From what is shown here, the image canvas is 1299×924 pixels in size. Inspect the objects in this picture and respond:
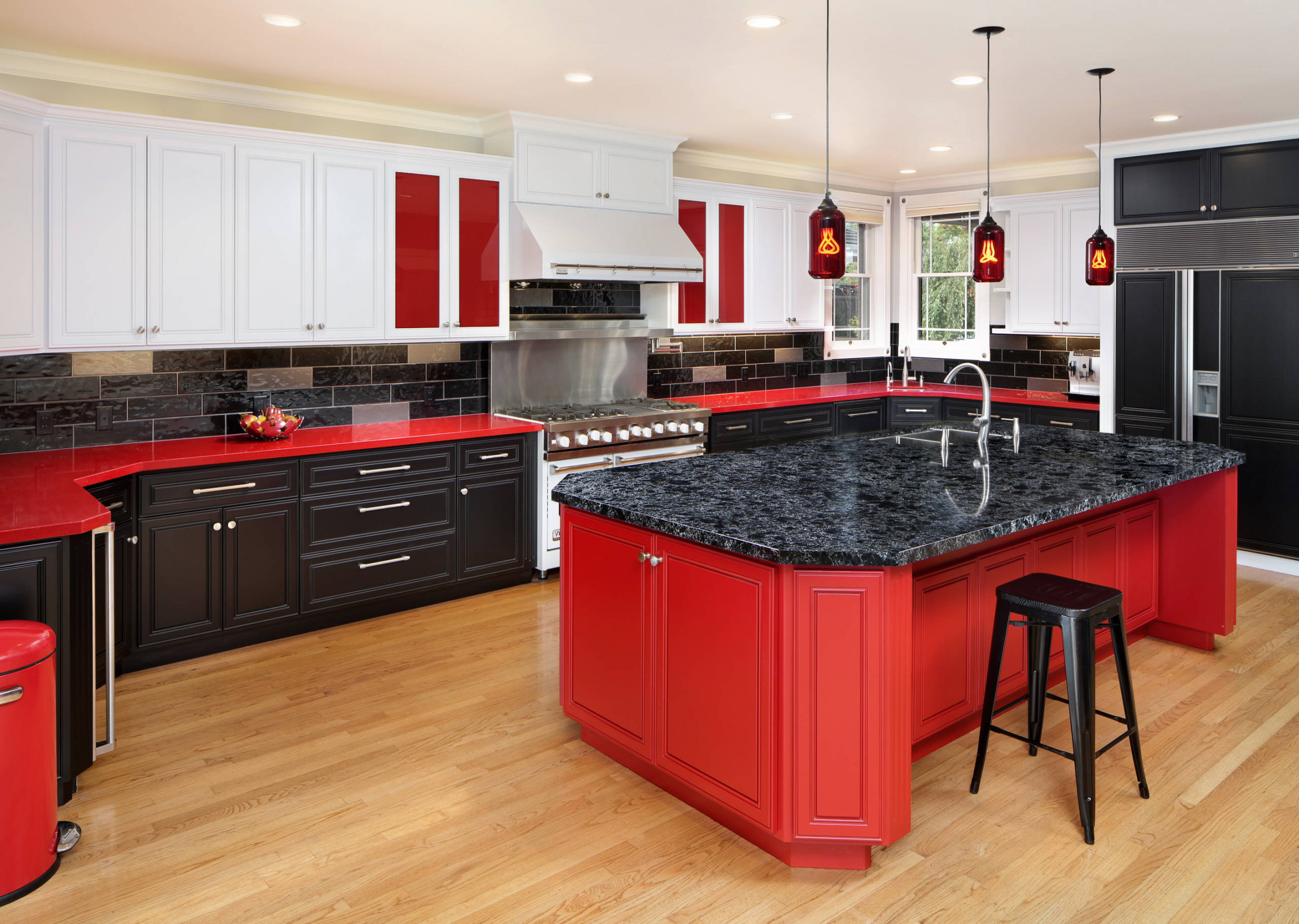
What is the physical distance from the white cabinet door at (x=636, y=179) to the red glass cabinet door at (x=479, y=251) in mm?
713

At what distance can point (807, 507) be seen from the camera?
3.04 m

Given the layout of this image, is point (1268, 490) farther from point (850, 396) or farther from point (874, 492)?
point (874, 492)

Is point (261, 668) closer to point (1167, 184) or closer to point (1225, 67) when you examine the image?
point (1225, 67)

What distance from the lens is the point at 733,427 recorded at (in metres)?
6.42

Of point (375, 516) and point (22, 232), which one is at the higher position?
point (22, 232)

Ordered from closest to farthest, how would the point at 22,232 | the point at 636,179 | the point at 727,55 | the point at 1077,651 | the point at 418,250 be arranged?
the point at 1077,651, the point at 22,232, the point at 727,55, the point at 418,250, the point at 636,179

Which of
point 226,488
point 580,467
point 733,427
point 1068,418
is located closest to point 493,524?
point 580,467

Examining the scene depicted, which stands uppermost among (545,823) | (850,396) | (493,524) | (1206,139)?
(1206,139)

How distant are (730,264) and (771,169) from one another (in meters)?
0.88

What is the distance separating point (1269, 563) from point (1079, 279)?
226 cm

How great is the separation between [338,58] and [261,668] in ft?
8.86

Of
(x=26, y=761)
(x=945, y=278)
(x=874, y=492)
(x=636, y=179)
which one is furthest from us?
(x=945, y=278)

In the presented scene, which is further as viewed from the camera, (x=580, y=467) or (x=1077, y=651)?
(x=580, y=467)

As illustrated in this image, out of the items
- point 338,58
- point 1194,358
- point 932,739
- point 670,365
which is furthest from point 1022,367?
point 338,58
